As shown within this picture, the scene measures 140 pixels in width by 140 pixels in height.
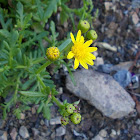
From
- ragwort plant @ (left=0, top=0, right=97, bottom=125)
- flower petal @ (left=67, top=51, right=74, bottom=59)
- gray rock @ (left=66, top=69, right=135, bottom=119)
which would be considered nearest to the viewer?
flower petal @ (left=67, top=51, right=74, bottom=59)

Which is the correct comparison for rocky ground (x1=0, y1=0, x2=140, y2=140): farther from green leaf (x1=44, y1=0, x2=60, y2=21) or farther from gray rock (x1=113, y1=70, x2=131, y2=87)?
green leaf (x1=44, y1=0, x2=60, y2=21)

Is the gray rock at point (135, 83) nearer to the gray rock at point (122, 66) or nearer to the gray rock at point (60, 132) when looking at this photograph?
the gray rock at point (122, 66)

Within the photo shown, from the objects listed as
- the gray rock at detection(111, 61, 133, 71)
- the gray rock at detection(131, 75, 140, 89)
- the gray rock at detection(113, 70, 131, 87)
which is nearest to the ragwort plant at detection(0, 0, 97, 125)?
the gray rock at detection(113, 70, 131, 87)

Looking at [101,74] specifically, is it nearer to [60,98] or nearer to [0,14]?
[60,98]

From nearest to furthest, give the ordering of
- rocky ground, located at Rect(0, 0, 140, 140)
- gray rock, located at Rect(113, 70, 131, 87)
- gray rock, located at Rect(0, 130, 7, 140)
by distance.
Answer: gray rock, located at Rect(0, 130, 7, 140) → rocky ground, located at Rect(0, 0, 140, 140) → gray rock, located at Rect(113, 70, 131, 87)

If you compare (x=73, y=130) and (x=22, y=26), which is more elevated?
(x=22, y=26)

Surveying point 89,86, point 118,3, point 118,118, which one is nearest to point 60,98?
point 89,86

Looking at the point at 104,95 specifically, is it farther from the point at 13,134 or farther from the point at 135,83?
the point at 13,134

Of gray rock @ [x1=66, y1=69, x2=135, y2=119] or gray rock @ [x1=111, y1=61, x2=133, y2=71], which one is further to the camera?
gray rock @ [x1=111, y1=61, x2=133, y2=71]

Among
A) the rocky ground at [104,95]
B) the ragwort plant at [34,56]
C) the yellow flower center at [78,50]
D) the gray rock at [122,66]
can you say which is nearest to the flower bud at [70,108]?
the ragwort plant at [34,56]
